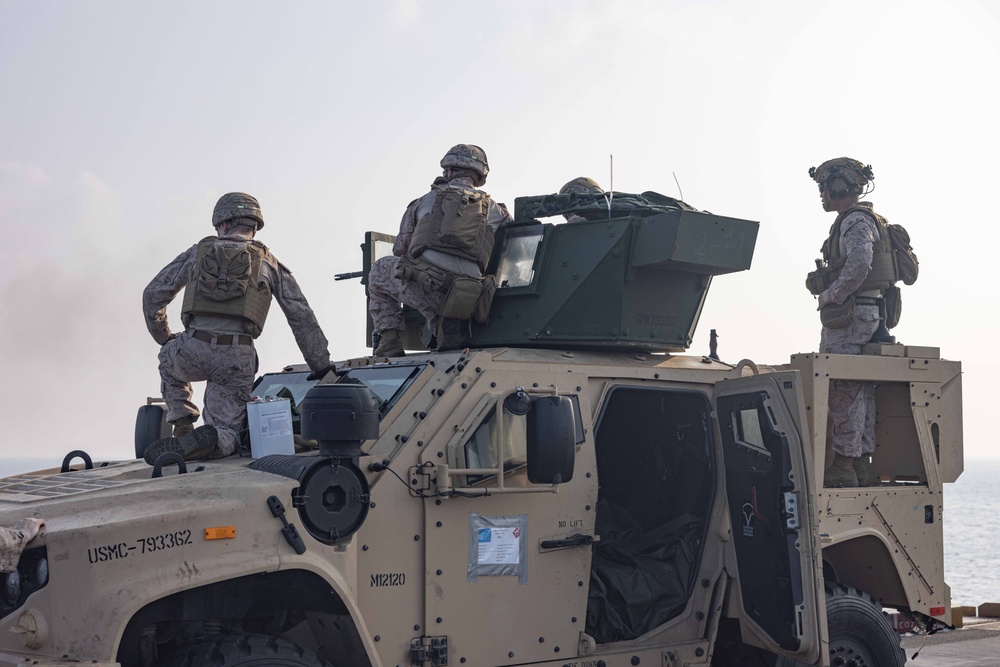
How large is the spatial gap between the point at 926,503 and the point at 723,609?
1637mm

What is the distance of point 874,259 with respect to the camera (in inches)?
311

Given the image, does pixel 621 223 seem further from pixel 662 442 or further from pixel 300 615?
pixel 300 615

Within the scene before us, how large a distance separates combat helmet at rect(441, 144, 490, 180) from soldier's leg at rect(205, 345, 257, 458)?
1.71 m

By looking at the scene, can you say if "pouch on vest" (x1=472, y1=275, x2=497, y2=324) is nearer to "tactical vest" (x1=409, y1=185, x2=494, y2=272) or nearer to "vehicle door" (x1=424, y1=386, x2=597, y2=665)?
"tactical vest" (x1=409, y1=185, x2=494, y2=272)

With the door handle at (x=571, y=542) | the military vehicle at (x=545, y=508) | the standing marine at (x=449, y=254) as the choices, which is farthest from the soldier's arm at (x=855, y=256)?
the door handle at (x=571, y=542)

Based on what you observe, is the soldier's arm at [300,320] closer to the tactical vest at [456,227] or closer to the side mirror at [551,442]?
the tactical vest at [456,227]

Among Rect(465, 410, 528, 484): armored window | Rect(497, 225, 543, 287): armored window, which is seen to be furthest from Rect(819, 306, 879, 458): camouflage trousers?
Rect(465, 410, 528, 484): armored window

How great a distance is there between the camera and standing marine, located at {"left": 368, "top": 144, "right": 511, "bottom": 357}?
681 centimetres

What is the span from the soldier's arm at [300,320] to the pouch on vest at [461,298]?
700mm

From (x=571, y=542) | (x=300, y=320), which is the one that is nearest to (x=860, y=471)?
(x=571, y=542)

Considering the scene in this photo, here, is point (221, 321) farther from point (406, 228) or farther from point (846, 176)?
point (846, 176)

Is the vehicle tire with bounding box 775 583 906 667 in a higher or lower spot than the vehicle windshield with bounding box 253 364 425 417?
lower

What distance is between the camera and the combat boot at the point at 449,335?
270 inches

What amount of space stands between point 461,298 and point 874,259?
9.46ft
